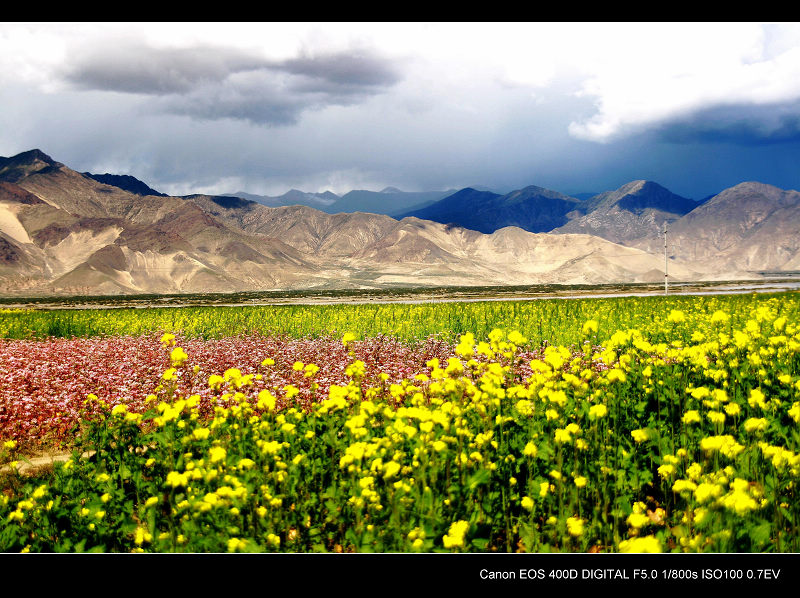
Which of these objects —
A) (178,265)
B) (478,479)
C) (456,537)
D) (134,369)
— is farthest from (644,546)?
(178,265)

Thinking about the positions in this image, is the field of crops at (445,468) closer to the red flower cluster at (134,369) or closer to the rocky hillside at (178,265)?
the red flower cluster at (134,369)

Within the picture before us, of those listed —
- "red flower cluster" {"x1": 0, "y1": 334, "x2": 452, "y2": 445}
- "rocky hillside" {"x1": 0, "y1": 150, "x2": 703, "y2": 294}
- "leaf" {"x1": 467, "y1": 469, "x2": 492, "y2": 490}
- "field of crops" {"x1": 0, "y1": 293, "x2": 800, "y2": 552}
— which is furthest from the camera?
"rocky hillside" {"x1": 0, "y1": 150, "x2": 703, "y2": 294}

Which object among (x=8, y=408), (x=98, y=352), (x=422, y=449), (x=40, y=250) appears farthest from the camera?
(x=40, y=250)

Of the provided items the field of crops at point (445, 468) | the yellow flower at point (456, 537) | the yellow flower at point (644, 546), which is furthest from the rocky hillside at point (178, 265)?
the yellow flower at point (644, 546)

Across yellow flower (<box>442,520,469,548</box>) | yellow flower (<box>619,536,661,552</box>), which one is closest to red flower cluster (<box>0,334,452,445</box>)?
yellow flower (<box>442,520,469,548</box>)

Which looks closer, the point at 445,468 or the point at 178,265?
the point at 445,468

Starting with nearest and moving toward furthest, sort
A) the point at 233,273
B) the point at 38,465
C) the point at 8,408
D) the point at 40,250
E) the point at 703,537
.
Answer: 1. the point at 703,537
2. the point at 38,465
3. the point at 8,408
4. the point at 40,250
5. the point at 233,273

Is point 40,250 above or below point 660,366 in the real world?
above

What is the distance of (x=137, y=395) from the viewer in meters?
10.5

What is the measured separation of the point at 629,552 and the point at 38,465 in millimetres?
8766

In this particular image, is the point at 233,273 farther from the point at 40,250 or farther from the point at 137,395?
the point at 137,395

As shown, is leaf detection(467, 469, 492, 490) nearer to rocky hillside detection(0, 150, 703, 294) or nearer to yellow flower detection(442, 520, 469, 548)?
yellow flower detection(442, 520, 469, 548)

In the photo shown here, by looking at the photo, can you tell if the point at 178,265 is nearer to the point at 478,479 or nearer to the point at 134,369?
the point at 134,369
